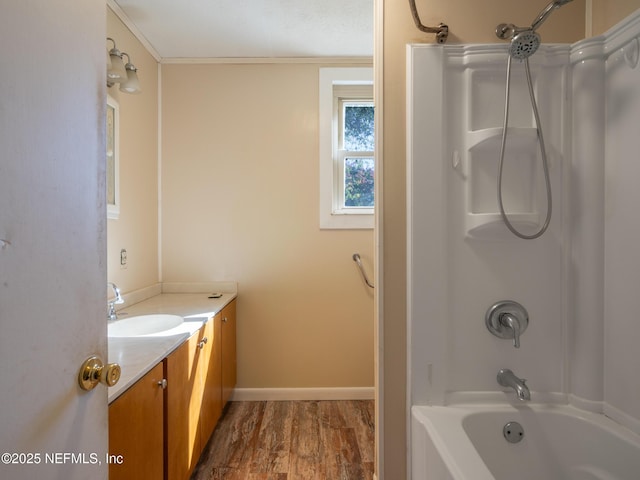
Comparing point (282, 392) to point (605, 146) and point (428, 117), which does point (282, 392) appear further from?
point (605, 146)

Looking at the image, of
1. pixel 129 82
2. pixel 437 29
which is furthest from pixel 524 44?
pixel 129 82

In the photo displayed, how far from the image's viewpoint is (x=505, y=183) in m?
1.19

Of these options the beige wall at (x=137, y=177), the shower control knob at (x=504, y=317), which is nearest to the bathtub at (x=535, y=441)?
the shower control knob at (x=504, y=317)

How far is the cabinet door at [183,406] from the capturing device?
1208mm

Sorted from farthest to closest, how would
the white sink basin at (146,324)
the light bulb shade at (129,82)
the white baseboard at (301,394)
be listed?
1. the white baseboard at (301,394)
2. the light bulb shade at (129,82)
3. the white sink basin at (146,324)

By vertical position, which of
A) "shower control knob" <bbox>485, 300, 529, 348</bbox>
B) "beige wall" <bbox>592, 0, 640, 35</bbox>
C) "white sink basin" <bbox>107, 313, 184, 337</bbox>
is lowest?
"white sink basin" <bbox>107, 313, 184, 337</bbox>

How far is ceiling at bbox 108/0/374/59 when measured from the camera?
1781mm

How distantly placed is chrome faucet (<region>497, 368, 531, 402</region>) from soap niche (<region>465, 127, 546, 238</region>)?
53 cm

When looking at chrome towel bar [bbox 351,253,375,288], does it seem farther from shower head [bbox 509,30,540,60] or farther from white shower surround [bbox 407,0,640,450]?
shower head [bbox 509,30,540,60]

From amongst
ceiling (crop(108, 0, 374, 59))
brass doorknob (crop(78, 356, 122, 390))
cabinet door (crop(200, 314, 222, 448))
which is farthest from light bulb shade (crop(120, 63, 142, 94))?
brass doorknob (crop(78, 356, 122, 390))

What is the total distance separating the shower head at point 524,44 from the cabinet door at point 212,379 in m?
1.81

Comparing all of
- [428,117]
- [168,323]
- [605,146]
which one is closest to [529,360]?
[605,146]

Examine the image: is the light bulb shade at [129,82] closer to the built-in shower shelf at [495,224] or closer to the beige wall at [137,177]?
the beige wall at [137,177]

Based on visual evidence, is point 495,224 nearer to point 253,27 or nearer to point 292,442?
point 292,442
